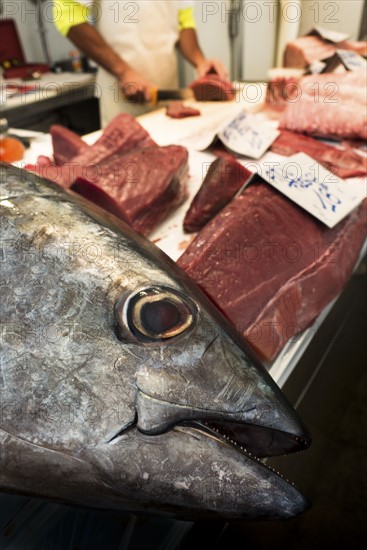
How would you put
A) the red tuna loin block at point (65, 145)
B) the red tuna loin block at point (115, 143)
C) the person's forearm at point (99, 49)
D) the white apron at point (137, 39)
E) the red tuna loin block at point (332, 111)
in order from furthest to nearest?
the white apron at point (137, 39), the person's forearm at point (99, 49), the red tuna loin block at point (332, 111), the red tuna loin block at point (65, 145), the red tuna loin block at point (115, 143)

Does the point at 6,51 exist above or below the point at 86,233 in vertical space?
below

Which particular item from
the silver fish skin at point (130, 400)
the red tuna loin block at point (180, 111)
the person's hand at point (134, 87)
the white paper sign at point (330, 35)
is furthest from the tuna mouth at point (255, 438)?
the white paper sign at point (330, 35)

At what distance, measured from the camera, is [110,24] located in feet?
9.99

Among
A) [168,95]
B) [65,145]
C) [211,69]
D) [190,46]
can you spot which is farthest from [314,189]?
[190,46]

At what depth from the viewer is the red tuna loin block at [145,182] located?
1.49 metres

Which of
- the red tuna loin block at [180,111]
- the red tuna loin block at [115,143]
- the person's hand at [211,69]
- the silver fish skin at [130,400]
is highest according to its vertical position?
the silver fish skin at [130,400]

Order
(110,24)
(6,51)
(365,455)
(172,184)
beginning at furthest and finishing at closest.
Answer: (6,51), (110,24), (365,455), (172,184)

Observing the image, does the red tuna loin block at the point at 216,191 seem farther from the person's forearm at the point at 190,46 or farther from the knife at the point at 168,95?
the person's forearm at the point at 190,46

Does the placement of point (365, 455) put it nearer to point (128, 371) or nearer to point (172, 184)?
point (172, 184)

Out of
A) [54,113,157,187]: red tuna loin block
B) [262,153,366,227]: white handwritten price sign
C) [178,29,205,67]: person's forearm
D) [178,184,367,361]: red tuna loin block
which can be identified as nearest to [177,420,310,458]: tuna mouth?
[178,184,367,361]: red tuna loin block

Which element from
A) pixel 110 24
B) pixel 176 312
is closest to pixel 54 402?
pixel 176 312

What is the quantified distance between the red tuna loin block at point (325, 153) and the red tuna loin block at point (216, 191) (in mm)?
452

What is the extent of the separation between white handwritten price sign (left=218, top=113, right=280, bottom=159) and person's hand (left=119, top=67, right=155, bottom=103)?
103cm

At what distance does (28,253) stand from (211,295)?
1.57ft
